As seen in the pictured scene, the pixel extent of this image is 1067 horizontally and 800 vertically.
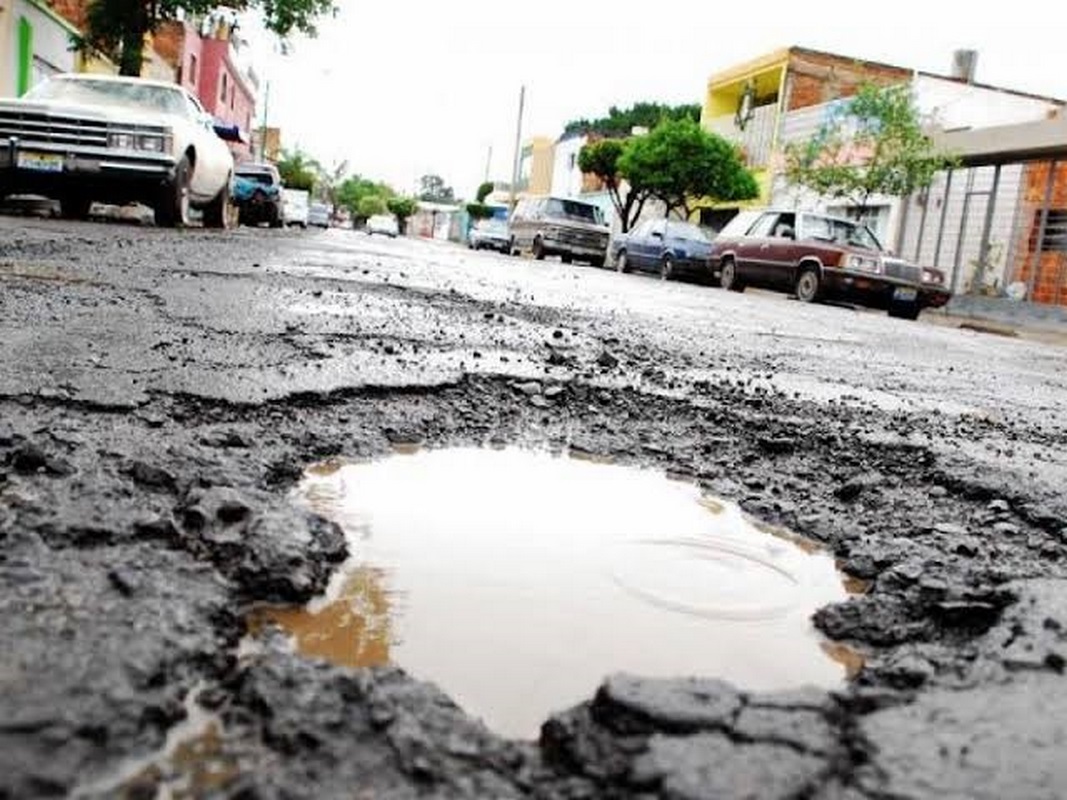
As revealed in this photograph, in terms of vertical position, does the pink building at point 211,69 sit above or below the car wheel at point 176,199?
above

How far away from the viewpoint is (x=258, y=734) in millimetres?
1139

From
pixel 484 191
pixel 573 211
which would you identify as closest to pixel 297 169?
pixel 484 191

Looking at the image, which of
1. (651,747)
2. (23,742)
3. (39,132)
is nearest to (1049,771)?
(651,747)

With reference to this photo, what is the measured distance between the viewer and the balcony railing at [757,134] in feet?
99.1

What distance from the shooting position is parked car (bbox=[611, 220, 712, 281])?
19719 mm

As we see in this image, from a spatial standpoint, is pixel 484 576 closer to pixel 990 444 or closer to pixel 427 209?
pixel 990 444

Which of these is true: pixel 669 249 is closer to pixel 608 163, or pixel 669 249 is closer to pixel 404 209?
pixel 608 163

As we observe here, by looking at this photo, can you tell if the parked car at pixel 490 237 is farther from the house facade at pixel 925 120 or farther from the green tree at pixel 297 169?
the green tree at pixel 297 169

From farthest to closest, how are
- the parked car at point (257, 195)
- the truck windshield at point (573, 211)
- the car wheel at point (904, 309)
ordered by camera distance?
the truck windshield at point (573, 211)
the parked car at point (257, 195)
the car wheel at point (904, 309)

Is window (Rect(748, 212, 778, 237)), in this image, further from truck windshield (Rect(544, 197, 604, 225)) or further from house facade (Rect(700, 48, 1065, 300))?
truck windshield (Rect(544, 197, 604, 225))

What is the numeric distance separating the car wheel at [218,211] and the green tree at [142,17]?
8584 mm

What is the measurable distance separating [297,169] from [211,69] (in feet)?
111

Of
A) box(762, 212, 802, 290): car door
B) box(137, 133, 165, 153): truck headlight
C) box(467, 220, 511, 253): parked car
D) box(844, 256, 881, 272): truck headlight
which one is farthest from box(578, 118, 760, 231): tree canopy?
box(137, 133, 165, 153): truck headlight

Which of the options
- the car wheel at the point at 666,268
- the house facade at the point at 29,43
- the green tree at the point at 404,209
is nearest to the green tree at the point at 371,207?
the green tree at the point at 404,209
